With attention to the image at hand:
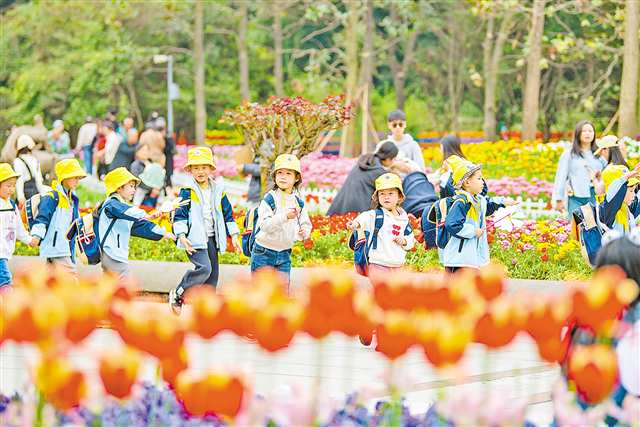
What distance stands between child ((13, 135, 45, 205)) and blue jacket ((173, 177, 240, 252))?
439 centimetres

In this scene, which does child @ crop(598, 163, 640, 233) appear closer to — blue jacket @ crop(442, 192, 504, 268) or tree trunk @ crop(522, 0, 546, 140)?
blue jacket @ crop(442, 192, 504, 268)

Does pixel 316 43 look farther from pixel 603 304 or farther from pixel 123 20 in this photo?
pixel 603 304

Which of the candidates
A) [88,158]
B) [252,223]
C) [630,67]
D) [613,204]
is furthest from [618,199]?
[88,158]

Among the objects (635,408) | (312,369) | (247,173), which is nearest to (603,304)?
(635,408)

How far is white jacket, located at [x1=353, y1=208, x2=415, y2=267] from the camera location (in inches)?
409

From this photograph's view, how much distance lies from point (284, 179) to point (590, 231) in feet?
7.38

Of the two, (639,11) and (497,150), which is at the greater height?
(639,11)

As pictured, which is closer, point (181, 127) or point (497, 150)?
point (497, 150)

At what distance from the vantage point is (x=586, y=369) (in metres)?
4.62

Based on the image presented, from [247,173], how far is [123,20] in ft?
92.2

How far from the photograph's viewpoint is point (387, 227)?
10.4 m

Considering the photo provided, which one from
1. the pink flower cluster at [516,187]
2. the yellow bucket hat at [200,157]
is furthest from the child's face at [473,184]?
the pink flower cluster at [516,187]

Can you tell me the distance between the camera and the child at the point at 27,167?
1529cm

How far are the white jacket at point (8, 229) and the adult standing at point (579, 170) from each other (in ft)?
18.9
